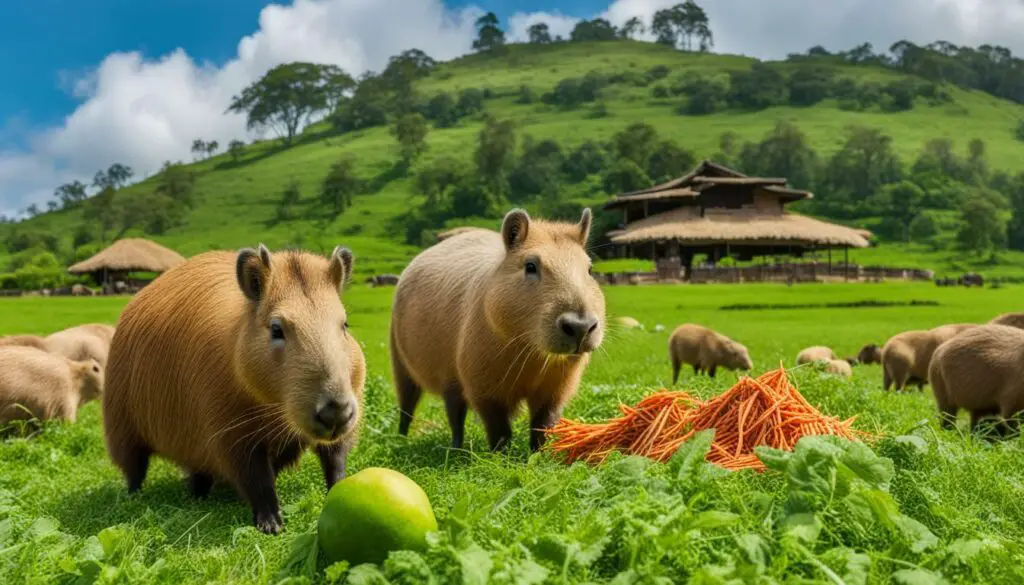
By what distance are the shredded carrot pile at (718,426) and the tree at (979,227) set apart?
74.9m

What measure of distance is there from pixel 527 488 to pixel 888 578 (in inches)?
57.2

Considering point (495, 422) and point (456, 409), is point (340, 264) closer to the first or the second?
point (495, 422)

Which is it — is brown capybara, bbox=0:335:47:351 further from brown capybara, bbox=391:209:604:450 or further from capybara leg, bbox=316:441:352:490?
capybara leg, bbox=316:441:352:490

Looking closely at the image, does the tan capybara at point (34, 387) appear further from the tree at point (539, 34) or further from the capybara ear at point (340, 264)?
the tree at point (539, 34)

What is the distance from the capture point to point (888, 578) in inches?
113

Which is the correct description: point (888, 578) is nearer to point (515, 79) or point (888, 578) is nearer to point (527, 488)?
point (527, 488)

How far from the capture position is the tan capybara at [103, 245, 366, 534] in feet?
13.8

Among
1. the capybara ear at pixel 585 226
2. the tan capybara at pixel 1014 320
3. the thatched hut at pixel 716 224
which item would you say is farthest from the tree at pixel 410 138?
the capybara ear at pixel 585 226

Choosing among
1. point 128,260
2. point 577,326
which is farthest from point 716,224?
Answer: point 577,326

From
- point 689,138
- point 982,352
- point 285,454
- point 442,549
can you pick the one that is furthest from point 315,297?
point 689,138

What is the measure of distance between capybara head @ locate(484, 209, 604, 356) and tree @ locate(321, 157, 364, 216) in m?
89.5

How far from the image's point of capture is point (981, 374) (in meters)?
7.32

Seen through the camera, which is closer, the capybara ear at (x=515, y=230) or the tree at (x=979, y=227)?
the capybara ear at (x=515, y=230)

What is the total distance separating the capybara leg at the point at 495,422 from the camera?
5.75 metres
